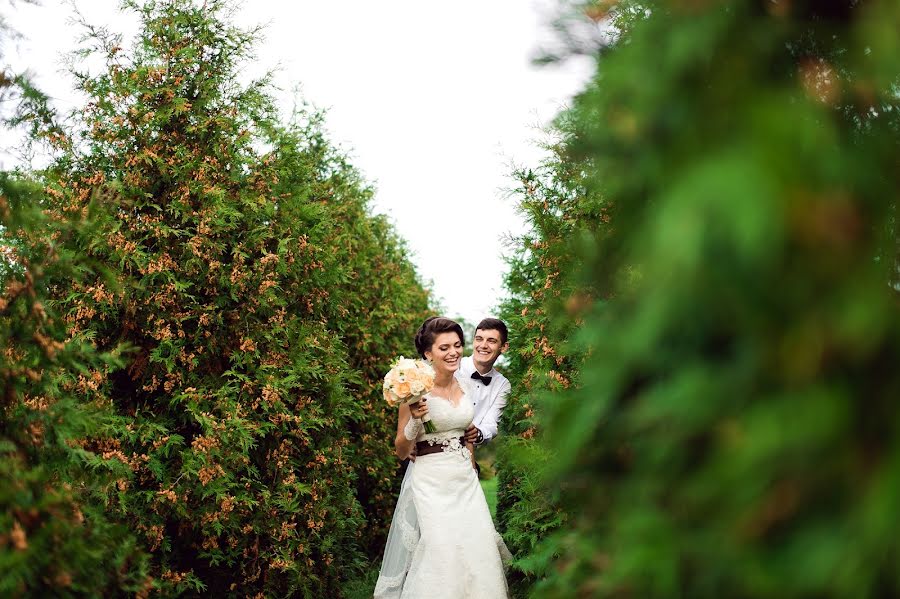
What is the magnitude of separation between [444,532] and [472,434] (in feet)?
2.77

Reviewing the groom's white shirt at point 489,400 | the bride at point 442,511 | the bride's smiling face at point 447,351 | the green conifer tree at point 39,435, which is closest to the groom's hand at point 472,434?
the bride at point 442,511

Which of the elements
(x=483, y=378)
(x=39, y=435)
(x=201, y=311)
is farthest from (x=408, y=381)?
(x=39, y=435)

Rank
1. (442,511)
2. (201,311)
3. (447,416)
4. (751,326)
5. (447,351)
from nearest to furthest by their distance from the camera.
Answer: (751,326)
(201,311)
(442,511)
(447,416)
(447,351)

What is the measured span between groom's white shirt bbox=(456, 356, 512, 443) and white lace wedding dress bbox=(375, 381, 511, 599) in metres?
0.55

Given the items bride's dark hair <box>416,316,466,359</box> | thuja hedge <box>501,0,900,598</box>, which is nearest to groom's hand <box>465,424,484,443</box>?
bride's dark hair <box>416,316,466,359</box>

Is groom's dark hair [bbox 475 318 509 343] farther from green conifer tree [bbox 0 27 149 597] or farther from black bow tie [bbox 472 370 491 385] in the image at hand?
green conifer tree [bbox 0 27 149 597]

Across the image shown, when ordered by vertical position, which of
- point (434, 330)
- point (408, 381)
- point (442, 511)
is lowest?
point (442, 511)

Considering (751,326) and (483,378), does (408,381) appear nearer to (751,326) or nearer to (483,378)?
(483,378)

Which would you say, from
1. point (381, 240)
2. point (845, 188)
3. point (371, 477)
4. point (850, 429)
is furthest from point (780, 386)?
point (381, 240)

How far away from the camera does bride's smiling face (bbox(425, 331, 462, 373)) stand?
258 inches

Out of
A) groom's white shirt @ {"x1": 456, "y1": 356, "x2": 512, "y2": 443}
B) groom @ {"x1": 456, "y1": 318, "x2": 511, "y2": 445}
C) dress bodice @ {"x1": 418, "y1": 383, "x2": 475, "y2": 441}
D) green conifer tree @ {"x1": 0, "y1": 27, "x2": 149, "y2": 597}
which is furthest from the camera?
groom @ {"x1": 456, "y1": 318, "x2": 511, "y2": 445}

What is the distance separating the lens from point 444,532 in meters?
6.03

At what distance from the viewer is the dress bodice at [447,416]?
6379 mm

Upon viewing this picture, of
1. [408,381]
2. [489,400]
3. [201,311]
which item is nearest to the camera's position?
[201,311]
